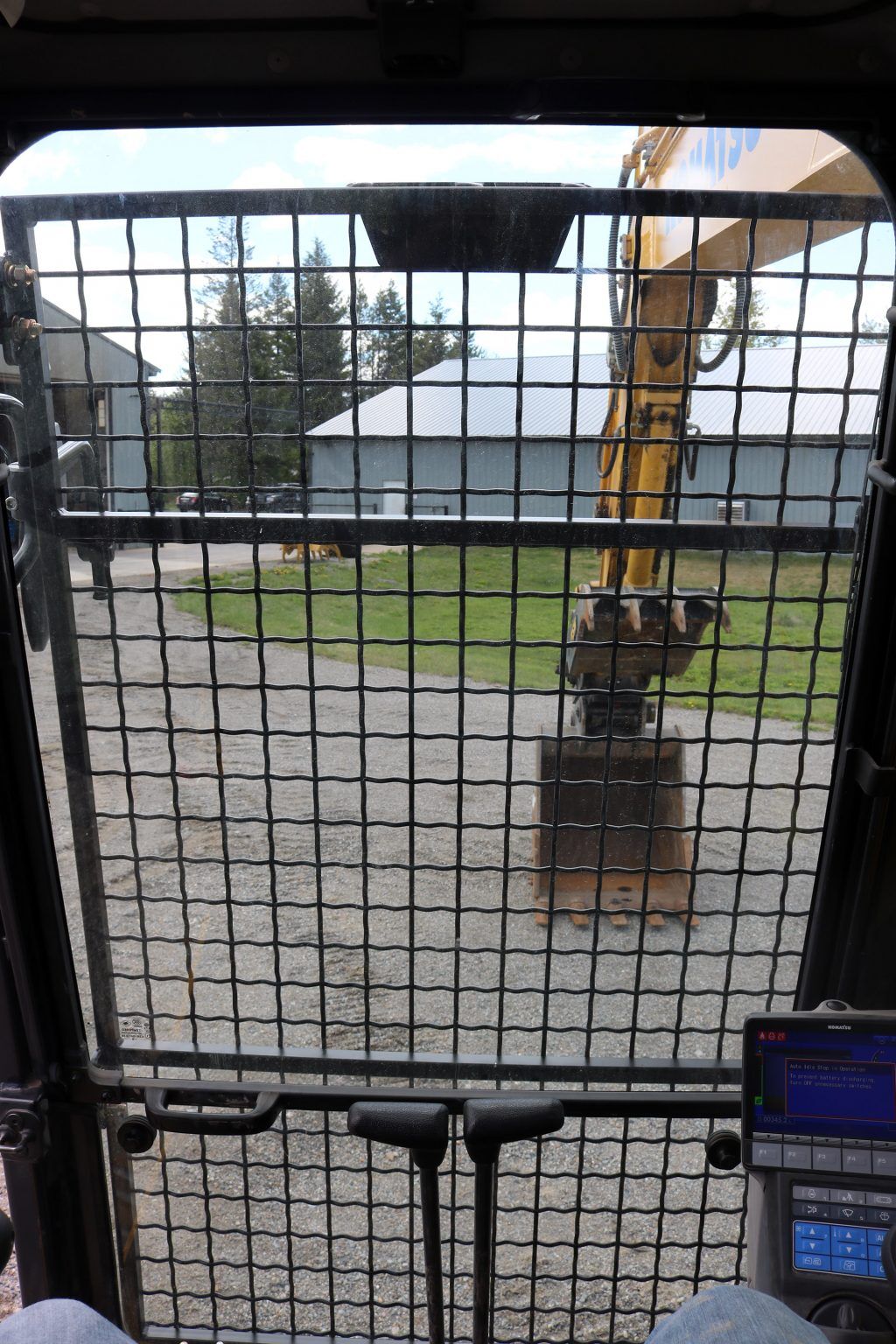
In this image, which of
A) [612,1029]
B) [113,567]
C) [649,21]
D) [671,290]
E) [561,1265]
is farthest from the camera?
[561,1265]

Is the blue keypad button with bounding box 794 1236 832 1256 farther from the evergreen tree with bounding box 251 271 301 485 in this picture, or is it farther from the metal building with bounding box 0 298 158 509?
the metal building with bounding box 0 298 158 509

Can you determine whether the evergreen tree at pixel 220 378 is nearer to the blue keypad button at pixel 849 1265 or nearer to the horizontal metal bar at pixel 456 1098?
the horizontal metal bar at pixel 456 1098

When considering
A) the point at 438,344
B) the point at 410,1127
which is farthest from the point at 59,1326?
the point at 438,344

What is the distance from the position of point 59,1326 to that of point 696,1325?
762 millimetres

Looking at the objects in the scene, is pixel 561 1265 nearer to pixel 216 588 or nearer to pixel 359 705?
pixel 359 705

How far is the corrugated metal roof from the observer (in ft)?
4.82

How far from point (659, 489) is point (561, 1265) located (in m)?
1.60

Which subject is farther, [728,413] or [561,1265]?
[561,1265]

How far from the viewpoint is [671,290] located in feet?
4.85

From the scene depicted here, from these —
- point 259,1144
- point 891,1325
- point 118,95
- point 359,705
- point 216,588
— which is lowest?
point 259,1144

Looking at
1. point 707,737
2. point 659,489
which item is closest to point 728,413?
point 659,489

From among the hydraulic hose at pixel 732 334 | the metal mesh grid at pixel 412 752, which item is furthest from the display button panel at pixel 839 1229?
the hydraulic hose at pixel 732 334

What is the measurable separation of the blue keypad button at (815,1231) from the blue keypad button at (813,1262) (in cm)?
2

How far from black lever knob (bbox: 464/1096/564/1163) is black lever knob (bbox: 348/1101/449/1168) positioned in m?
0.05
